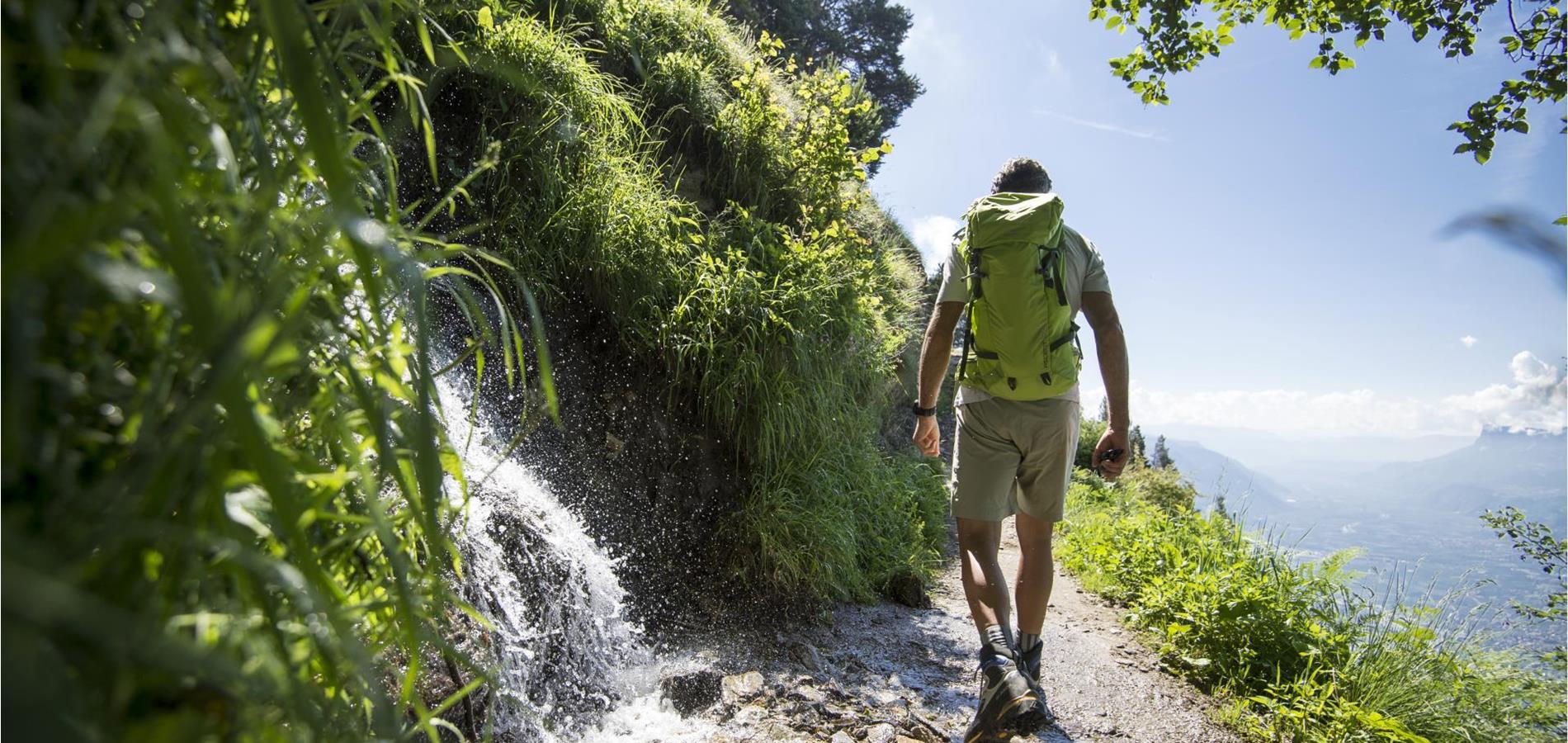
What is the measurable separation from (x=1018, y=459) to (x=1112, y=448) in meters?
0.42

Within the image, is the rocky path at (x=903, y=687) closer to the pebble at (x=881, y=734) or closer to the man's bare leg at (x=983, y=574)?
the pebble at (x=881, y=734)

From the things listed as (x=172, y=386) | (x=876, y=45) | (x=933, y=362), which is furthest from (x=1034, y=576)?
(x=876, y=45)

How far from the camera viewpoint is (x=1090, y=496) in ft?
35.9

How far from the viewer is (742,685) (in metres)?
3.30

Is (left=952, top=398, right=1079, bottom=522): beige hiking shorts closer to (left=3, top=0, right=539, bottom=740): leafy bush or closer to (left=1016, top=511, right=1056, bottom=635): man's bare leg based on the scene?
(left=1016, top=511, right=1056, bottom=635): man's bare leg

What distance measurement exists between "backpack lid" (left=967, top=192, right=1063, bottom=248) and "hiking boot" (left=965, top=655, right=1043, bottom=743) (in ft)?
5.70

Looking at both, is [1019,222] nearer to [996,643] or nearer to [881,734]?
[996,643]

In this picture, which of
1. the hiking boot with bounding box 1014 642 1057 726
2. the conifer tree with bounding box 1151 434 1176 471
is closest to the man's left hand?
the hiking boot with bounding box 1014 642 1057 726

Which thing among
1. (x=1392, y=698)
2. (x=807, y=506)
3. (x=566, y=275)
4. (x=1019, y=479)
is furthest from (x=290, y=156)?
(x=1392, y=698)

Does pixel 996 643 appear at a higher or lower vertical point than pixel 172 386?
lower

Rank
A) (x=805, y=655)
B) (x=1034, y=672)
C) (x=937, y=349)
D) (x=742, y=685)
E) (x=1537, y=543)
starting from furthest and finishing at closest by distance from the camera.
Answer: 1. (x=1537, y=543)
2. (x=805, y=655)
3. (x=937, y=349)
4. (x=742, y=685)
5. (x=1034, y=672)

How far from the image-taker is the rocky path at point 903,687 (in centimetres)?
308

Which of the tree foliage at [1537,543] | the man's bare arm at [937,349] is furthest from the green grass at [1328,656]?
the tree foliage at [1537,543]

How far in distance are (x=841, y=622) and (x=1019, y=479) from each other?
1793 mm
